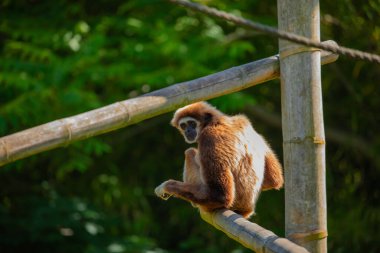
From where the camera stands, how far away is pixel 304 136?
12.4ft

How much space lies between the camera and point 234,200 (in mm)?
5129

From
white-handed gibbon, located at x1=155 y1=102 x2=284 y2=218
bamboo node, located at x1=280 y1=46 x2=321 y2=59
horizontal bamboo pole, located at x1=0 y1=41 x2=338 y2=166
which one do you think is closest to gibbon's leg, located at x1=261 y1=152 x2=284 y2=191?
white-handed gibbon, located at x1=155 y1=102 x2=284 y2=218

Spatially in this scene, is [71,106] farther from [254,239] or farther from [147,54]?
[254,239]

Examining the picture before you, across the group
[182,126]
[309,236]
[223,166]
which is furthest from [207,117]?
[309,236]

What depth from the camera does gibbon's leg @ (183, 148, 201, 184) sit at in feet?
17.1

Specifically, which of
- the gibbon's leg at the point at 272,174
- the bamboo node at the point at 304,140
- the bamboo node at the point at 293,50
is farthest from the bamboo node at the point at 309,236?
the gibbon's leg at the point at 272,174

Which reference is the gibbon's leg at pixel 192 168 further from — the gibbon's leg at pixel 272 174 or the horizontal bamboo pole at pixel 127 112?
the horizontal bamboo pole at pixel 127 112

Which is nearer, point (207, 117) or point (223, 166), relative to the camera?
point (223, 166)

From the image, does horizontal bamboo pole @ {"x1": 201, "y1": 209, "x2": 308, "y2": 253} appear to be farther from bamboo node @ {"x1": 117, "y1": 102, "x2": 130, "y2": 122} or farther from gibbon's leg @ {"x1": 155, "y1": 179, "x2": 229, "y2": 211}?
bamboo node @ {"x1": 117, "y1": 102, "x2": 130, "y2": 122}

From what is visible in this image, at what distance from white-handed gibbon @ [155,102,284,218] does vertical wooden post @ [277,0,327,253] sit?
1046 mm

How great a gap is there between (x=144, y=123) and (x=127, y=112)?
7742 mm

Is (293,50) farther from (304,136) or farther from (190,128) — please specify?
(190,128)

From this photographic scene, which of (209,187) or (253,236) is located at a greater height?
(209,187)

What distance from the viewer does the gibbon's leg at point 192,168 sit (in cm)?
521
